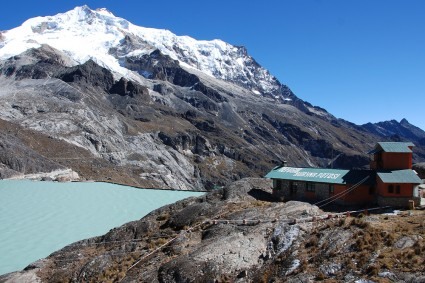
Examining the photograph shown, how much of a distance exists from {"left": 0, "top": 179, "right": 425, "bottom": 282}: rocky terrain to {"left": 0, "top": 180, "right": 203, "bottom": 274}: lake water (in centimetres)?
479

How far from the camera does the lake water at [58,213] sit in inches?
1239

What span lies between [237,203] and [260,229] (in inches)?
286

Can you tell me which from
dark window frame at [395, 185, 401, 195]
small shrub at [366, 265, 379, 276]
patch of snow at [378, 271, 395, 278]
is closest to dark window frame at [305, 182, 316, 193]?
dark window frame at [395, 185, 401, 195]

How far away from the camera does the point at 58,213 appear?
3919cm

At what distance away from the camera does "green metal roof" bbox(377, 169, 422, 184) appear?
30542 mm

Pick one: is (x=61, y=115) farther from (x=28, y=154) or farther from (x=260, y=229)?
(x=260, y=229)

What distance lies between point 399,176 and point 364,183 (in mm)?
2771

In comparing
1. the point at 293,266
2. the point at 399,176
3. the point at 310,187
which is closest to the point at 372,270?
the point at 293,266

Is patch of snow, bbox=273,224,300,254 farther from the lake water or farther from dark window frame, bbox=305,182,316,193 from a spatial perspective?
the lake water

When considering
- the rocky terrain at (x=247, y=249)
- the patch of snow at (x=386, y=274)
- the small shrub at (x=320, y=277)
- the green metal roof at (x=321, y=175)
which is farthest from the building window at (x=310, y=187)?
→ the patch of snow at (x=386, y=274)

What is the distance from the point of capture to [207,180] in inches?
6964

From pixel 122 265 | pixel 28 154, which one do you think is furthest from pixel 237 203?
pixel 28 154

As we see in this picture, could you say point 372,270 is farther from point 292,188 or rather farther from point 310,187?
point 292,188

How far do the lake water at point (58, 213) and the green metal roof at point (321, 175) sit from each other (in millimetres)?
11848
